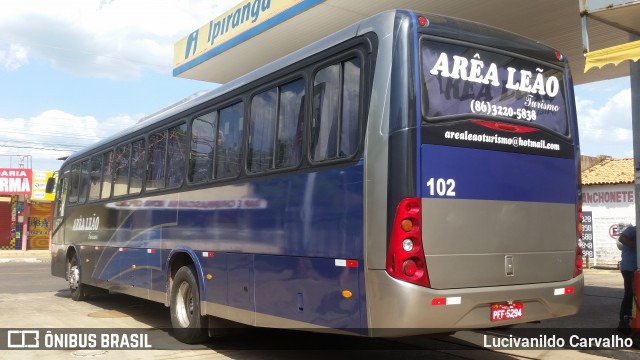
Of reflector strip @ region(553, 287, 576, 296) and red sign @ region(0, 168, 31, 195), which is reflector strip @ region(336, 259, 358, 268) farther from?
red sign @ region(0, 168, 31, 195)

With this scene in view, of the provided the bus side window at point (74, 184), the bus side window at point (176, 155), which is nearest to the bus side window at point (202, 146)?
the bus side window at point (176, 155)

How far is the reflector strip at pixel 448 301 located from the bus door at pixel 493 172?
0.34 ft

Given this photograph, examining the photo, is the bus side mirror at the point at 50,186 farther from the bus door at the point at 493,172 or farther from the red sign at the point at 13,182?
the red sign at the point at 13,182

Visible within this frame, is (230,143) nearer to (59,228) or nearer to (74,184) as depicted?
(74,184)

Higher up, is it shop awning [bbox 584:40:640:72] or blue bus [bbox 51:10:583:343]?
shop awning [bbox 584:40:640:72]

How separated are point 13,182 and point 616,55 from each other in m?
34.0

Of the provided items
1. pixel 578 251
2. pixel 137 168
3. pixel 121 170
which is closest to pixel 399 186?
pixel 578 251

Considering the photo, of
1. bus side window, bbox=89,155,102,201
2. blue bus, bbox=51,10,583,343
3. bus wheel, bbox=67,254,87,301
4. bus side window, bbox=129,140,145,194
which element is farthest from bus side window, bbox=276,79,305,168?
bus wheel, bbox=67,254,87,301

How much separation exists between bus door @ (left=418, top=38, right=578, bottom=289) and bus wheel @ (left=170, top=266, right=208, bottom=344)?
155 inches

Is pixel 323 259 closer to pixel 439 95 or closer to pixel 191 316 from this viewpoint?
pixel 439 95

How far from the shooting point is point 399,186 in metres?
4.86

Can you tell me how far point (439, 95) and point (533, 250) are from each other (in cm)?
178

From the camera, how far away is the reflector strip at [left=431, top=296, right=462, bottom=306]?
4.85 meters

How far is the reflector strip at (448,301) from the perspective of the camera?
4849 millimetres
